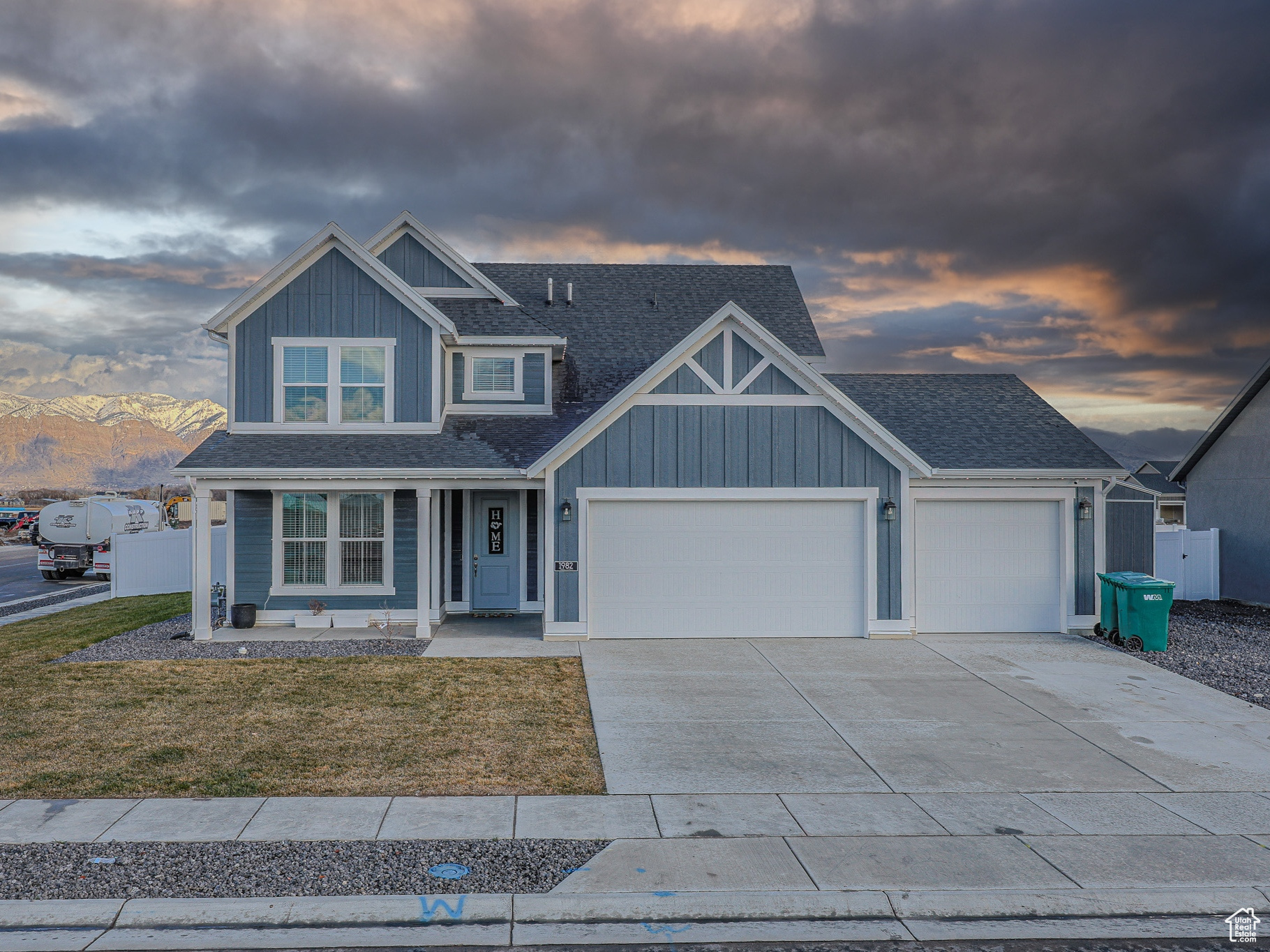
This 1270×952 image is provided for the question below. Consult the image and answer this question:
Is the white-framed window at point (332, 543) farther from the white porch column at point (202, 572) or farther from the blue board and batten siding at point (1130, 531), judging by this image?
the blue board and batten siding at point (1130, 531)

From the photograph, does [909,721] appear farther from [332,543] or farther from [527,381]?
[332,543]

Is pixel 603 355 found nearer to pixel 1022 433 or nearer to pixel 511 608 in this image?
pixel 511 608

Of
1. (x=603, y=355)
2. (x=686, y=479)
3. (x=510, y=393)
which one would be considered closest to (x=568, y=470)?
(x=686, y=479)

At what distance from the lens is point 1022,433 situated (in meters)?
15.0

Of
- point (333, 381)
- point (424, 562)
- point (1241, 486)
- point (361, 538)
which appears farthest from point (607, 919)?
point (1241, 486)

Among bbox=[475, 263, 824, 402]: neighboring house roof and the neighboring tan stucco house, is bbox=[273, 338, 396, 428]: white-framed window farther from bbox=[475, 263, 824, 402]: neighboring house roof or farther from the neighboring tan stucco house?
the neighboring tan stucco house

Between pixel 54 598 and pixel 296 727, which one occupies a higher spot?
pixel 296 727

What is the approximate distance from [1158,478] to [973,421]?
3839 cm

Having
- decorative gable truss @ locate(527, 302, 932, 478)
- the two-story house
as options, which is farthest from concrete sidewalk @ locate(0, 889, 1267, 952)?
decorative gable truss @ locate(527, 302, 932, 478)

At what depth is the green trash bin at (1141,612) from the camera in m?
13.0

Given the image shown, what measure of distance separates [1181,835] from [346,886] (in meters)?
6.03

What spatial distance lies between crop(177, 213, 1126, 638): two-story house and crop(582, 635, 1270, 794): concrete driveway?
1065mm

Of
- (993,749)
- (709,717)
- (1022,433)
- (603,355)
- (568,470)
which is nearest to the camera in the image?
(993,749)

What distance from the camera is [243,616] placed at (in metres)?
14.1
